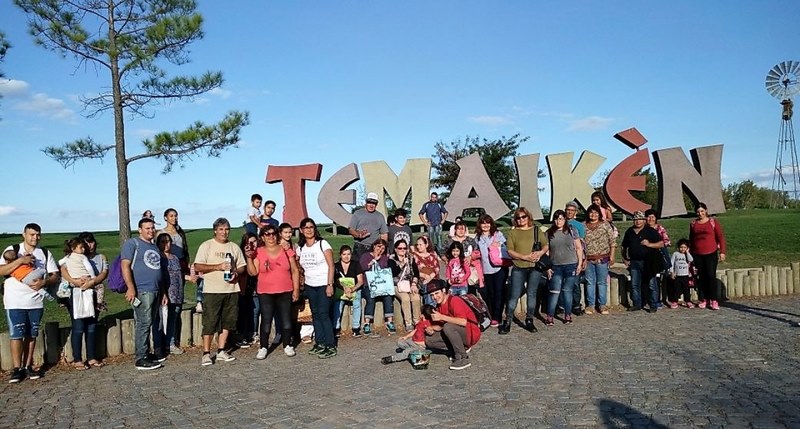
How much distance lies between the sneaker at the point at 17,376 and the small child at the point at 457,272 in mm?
5138

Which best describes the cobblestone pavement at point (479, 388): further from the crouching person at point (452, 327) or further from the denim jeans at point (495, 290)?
the denim jeans at point (495, 290)

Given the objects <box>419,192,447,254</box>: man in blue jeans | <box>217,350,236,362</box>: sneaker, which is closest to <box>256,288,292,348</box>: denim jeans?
<box>217,350,236,362</box>: sneaker

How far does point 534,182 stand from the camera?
19375 mm

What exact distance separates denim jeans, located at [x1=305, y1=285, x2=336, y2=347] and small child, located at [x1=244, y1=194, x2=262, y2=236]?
3.62 meters

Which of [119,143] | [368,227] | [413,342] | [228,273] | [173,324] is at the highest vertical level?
[119,143]

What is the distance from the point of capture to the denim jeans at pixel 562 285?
29.4ft

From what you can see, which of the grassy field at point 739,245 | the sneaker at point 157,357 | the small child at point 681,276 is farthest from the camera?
the grassy field at point 739,245

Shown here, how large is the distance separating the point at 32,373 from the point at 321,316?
308 cm

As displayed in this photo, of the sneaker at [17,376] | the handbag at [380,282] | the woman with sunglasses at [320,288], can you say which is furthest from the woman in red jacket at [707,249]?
the sneaker at [17,376]

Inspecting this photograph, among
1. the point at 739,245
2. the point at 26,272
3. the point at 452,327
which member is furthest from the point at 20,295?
the point at 739,245

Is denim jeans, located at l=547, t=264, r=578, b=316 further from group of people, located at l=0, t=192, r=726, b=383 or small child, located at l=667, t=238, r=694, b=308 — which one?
small child, located at l=667, t=238, r=694, b=308

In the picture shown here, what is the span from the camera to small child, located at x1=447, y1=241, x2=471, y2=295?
8805mm

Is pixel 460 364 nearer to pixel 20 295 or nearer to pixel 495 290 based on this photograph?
pixel 495 290

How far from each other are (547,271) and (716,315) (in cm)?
261
